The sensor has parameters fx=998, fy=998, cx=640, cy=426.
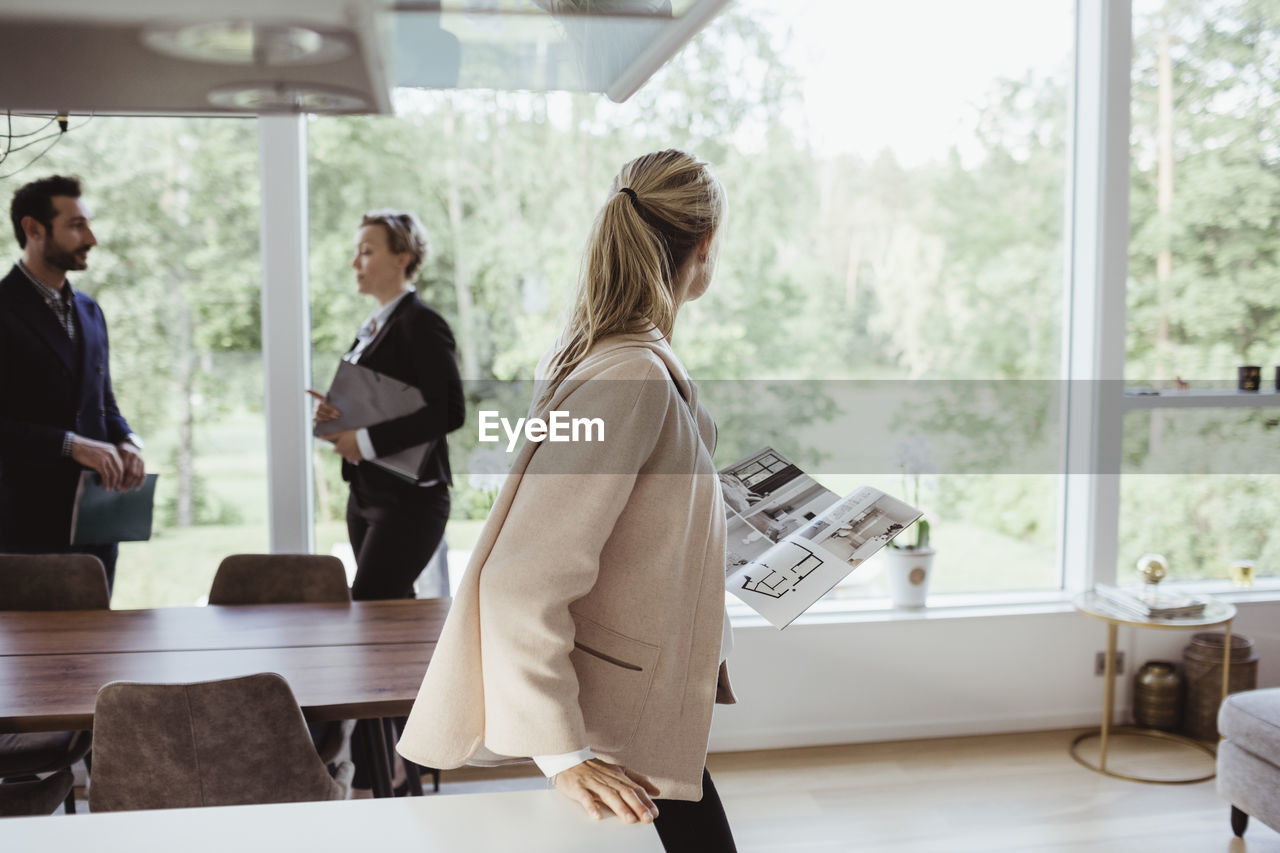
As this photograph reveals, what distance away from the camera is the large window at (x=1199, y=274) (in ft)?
11.6

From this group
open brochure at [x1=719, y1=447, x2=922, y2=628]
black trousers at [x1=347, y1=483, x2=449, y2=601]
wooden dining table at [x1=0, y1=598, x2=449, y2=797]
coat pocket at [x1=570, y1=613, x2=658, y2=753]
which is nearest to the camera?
coat pocket at [x1=570, y1=613, x2=658, y2=753]

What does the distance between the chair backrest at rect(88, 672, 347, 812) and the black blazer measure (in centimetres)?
115

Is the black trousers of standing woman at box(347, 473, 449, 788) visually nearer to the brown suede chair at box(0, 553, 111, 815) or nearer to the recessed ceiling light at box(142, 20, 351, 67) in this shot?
the brown suede chair at box(0, 553, 111, 815)

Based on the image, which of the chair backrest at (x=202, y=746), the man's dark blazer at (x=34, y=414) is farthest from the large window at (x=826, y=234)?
the chair backrest at (x=202, y=746)

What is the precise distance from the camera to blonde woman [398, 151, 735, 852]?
111 cm

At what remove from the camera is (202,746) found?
5.46 ft

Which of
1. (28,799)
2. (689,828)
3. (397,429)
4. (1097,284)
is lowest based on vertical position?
(28,799)

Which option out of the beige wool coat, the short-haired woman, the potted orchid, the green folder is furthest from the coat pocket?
the potted orchid

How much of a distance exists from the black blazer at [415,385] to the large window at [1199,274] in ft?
7.85

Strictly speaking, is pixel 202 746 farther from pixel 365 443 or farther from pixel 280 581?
pixel 365 443

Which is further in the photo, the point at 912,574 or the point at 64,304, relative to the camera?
the point at 912,574

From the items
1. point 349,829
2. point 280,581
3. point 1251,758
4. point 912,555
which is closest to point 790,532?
point 349,829

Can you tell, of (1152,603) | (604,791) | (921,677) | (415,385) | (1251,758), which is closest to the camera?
(604,791)

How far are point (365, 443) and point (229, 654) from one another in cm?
85
